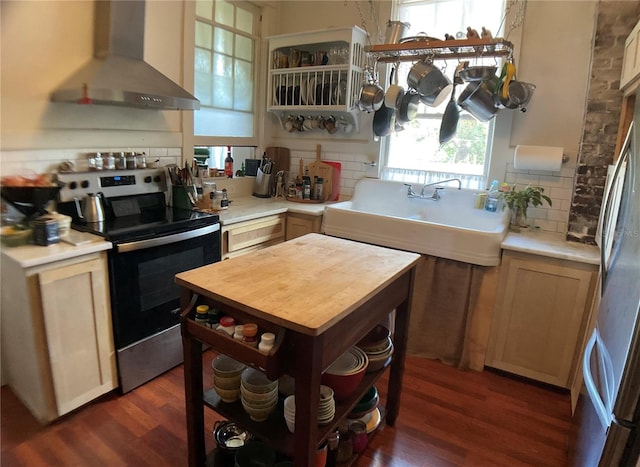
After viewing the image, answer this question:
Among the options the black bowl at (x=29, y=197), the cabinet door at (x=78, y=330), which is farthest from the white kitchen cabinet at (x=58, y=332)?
the black bowl at (x=29, y=197)

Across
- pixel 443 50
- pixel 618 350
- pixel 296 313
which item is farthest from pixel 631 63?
pixel 296 313

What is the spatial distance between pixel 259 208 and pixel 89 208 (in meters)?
1.15

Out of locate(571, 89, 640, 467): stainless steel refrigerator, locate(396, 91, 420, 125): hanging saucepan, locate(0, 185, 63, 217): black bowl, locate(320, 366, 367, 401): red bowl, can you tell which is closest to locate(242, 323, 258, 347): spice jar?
locate(320, 366, 367, 401): red bowl

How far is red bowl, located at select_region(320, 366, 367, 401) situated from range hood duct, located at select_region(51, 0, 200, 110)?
167 centimetres

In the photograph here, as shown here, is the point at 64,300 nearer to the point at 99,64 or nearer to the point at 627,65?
the point at 99,64

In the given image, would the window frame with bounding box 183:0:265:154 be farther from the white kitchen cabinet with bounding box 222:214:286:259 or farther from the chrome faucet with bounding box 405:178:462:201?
the chrome faucet with bounding box 405:178:462:201

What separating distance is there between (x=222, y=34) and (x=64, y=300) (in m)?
2.35

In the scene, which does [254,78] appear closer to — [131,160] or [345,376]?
[131,160]

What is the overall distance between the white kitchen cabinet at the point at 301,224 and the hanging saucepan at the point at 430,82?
1.16 m

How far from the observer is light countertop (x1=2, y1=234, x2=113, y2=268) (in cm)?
172

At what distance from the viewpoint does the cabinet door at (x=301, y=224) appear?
3062 mm

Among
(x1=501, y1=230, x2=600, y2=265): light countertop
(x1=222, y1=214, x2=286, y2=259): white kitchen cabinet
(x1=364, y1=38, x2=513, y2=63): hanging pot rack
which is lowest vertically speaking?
(x1=222, y1=214, x2=286, y2=259): white kitchen cabinet

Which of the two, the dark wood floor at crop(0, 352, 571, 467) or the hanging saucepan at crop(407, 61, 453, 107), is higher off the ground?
the hanging saucepan at crop(407, 61, 453, 107)

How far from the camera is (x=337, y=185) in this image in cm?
353
